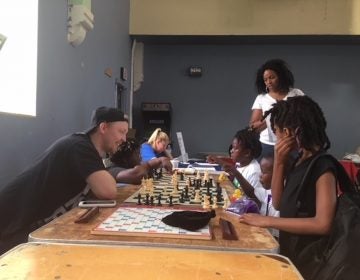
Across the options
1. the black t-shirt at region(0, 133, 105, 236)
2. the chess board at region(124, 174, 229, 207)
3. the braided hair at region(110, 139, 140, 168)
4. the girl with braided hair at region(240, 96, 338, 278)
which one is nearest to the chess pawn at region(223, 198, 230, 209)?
the chess board at region(124, 174, 229, 207)

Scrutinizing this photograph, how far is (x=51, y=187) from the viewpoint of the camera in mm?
1857

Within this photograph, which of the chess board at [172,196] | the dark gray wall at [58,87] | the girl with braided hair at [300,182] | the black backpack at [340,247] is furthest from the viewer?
the dark gray wall at [58,87]

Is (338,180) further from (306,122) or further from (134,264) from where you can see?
(134,264)

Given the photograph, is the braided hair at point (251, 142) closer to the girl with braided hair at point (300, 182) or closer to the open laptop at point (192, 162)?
the open laptop at point (192, 162)

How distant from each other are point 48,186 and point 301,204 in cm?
119

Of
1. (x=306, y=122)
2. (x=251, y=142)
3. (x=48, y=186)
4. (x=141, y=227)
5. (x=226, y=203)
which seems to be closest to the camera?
(x=141, y=227)

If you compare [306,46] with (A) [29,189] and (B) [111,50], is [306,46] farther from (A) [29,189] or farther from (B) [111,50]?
(A) [29,189]

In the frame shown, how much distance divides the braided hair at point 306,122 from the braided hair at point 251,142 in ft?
4.08

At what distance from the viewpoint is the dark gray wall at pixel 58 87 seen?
221cm

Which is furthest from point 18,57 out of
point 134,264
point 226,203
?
point 134,264

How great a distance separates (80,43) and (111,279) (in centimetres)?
266

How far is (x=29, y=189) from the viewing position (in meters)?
1.84

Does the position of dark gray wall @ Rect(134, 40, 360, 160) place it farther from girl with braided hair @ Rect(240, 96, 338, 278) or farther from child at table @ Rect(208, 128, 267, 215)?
girl with braided hair @ Rect(240, 96, 338, 278)

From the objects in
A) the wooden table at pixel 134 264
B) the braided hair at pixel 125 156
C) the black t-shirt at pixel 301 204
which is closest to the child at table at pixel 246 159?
the braided hair at pixel 125 156
